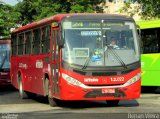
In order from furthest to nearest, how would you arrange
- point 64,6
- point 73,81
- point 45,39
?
point 64,6 < point 45,39 < point 73,81

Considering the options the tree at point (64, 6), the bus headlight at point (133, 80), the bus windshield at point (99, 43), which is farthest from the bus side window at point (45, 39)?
the tree at point (64, 6)

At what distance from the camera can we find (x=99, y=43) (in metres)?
15.8

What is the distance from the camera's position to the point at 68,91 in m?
15.3

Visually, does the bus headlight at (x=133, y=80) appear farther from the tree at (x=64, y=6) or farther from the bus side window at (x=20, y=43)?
the tree at (x=64, y=6)

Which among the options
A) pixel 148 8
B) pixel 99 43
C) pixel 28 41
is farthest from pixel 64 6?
→ pixel 99 43

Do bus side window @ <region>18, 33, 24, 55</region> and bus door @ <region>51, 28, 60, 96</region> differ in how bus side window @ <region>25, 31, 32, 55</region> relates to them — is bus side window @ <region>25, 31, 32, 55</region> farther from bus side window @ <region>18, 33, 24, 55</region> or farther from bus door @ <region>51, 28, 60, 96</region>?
bus door @ <region>51, 28, 60, 96</region>

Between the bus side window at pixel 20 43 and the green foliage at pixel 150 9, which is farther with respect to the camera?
the green foliage at pixel 150 9

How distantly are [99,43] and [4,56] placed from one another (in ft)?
46.6

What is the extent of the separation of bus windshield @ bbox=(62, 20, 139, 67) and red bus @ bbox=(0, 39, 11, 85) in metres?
13.3

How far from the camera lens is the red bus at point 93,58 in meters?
15.3

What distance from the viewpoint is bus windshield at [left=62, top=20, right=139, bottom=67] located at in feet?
50.6

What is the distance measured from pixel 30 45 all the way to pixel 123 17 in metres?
4.80

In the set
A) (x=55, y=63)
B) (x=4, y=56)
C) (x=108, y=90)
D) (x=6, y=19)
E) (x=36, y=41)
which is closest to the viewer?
(x=108, y=90)

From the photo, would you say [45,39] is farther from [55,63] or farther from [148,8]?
[148,8]
